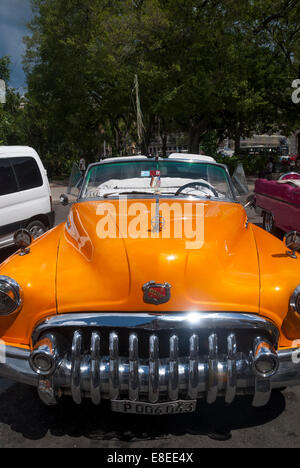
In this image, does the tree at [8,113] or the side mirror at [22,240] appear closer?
the side mirror at [22,240]

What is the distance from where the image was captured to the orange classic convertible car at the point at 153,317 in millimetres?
2418

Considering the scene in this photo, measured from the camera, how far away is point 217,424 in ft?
9.30

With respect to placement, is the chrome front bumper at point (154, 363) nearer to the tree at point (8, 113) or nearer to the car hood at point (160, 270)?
the car hood at point (160, 270)

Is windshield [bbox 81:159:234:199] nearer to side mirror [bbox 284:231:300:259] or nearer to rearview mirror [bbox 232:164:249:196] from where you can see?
rearview mirror [bbox 232:164:249:196]

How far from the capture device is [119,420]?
114 inches

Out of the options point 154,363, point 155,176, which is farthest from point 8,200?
point 154,363

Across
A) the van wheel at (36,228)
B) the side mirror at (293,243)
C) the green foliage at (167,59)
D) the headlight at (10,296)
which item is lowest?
the van wheel at (36,228)

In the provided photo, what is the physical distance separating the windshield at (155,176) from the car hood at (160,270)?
1239 millimetres

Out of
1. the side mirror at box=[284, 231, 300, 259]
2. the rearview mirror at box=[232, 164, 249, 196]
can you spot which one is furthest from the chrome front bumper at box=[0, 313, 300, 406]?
the rearview mirror at box=[232, 164, 249, 196]

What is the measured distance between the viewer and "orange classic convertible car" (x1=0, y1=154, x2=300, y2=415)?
2.42 metres

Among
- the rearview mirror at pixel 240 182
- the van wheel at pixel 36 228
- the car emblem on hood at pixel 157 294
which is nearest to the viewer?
the car emblem on hood at pixel 157 294

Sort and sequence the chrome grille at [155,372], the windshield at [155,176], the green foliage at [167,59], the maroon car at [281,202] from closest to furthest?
the chrome grille at [155,372], the windshield at [155,176], the maroon car at [281,202], the green foliage at [167,59]

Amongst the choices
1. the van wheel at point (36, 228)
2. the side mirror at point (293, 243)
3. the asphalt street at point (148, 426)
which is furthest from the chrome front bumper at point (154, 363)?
the van wheel at point (36, 228)

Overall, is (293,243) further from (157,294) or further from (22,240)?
(22,240)
